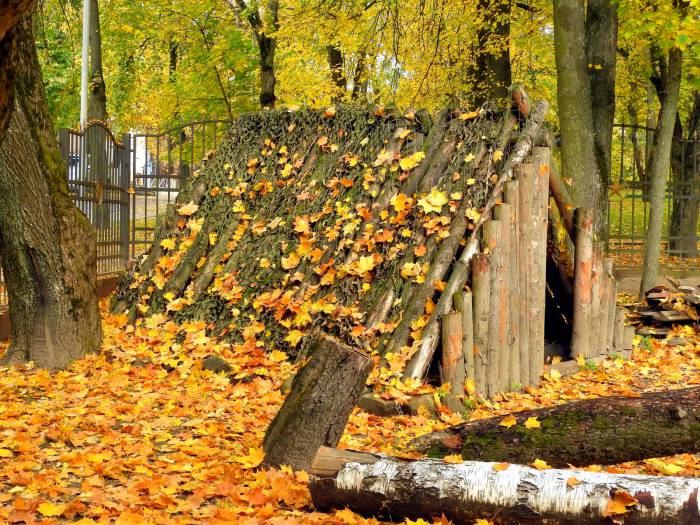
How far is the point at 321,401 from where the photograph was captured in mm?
4312

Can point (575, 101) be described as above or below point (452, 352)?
above

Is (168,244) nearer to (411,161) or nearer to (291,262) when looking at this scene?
(291,262)

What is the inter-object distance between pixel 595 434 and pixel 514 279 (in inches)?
114

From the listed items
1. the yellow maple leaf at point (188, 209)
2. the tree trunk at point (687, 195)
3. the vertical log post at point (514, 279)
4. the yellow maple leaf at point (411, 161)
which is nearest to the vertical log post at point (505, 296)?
the vertical log post at point (514, 279)

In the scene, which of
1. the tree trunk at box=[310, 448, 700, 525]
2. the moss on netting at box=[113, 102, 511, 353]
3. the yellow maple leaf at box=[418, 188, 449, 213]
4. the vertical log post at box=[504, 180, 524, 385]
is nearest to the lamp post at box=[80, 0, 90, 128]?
the moss on netting at box=[113, 102, 511, 353]

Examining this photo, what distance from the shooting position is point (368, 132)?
27.4 ft

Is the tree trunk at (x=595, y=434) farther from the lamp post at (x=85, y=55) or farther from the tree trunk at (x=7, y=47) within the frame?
the lamp post at (x=85, y=55)

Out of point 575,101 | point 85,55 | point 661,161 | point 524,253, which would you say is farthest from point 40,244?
point 85,55

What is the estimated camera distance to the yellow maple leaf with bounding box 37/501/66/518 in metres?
3.90

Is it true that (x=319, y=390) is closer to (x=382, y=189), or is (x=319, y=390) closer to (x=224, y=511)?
(x=224, y=511)

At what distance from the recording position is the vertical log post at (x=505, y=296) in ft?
22.3

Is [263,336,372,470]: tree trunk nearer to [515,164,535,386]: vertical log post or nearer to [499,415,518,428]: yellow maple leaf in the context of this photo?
[499,415,518,428]: yellow maple leaf

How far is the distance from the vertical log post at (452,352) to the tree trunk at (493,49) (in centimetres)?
899

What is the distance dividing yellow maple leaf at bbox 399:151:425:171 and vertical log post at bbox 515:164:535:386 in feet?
3.39
